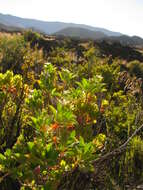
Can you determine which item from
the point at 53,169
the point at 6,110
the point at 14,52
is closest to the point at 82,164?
the point at 53,169

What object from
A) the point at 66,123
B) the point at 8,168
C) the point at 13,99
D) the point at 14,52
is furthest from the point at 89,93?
the point at 14,52

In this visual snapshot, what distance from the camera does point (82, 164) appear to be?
138 cm

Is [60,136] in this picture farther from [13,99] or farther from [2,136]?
[13,99]

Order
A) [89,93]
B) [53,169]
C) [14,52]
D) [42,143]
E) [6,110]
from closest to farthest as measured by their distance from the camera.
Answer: [42,143]
[53,169]
[89,93]
[6,110]
[14,52]

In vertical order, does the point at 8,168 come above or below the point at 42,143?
below

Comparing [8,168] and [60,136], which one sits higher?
[60,136]

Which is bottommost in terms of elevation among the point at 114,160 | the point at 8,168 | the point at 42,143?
the point at 114,160

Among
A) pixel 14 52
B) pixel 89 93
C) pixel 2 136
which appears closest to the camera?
pixel 89 93

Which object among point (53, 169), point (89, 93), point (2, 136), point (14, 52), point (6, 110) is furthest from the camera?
point (14, 52)

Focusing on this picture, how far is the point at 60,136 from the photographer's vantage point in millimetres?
1402

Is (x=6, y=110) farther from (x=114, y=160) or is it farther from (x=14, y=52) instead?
(x=14, y=52)

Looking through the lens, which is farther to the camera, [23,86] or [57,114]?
[23,86]

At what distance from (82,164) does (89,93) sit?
1.80 feet

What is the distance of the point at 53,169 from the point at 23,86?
3.36 ft
